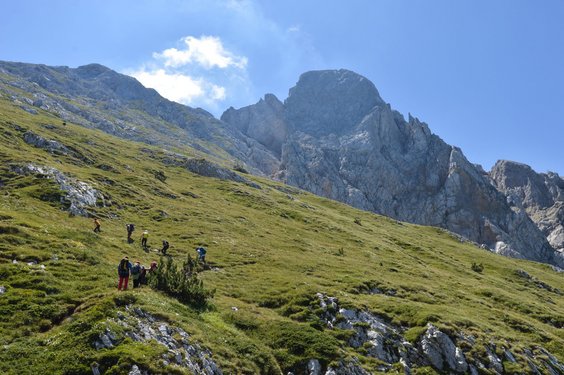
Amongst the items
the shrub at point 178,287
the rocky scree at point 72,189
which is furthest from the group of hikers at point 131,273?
the rocky scree at point 72,189

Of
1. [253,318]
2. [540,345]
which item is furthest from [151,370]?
[540,345]

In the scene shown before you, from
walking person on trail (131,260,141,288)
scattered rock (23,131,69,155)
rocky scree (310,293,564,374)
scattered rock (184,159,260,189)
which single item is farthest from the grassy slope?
scattered rock (184,159,260,189)

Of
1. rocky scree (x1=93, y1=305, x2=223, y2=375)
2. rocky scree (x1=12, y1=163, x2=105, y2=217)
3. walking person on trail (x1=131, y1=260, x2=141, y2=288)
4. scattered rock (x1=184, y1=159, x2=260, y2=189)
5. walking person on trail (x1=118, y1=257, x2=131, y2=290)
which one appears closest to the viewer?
rocky scree (x1=93, y1=305, x2=223, y2=375)

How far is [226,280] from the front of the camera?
4412cm

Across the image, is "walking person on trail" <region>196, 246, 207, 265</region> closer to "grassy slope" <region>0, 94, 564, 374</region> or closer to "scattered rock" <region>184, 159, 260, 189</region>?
"grassy slope" <region>0, 94, 564, 374</region>

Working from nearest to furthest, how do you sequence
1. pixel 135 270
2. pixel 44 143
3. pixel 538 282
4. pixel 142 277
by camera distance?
pixel 135 270 < pixel 142 277 < pixel 538 282 < pixel 44 143

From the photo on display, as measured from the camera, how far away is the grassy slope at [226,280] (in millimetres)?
23656

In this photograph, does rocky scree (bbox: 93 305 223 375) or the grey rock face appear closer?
rocky scree (bbox: 93 305 223 375)

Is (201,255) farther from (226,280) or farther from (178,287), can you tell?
(178,287)

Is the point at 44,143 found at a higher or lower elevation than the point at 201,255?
higher

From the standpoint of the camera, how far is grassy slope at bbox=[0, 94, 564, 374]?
23.7 metres

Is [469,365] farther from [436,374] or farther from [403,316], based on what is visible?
[403,316]

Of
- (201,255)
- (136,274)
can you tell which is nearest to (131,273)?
(136,274)

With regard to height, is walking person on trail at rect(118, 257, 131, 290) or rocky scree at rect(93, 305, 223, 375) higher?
walking person on trail at rect(118, 257, 131, 290)
